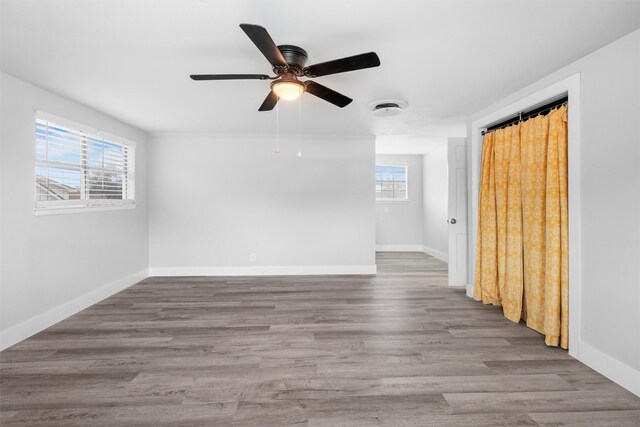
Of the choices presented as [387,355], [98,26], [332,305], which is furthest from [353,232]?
[98,26]

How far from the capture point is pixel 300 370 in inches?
84.7

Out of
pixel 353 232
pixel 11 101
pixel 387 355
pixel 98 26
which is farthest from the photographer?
pixel 353 232

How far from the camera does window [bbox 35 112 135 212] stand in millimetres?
2930

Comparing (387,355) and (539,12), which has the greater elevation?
(539,12)

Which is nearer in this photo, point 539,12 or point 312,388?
point 539,12

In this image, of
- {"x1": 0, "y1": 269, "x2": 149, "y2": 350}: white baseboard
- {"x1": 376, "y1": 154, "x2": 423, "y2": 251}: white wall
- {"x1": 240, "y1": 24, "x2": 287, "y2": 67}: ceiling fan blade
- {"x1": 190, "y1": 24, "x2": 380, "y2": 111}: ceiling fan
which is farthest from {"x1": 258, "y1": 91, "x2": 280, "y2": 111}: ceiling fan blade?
{"x1": 376, "y1": 154, "x2": 423, "y2": 251}: white wall

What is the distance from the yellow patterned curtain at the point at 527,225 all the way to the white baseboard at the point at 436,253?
2.66m

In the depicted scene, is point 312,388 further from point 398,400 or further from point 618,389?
point 618,389

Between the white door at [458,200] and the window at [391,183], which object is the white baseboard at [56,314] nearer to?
the white door at [458,200]

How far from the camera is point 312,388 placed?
195 cm

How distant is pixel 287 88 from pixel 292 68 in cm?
14

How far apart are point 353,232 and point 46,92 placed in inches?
167

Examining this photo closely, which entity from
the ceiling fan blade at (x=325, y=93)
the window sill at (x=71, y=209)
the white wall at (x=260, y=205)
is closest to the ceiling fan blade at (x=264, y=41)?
the ceiling fan blade at (x=325, y=93)

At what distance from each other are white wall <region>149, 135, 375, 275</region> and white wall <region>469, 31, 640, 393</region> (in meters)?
3.05
